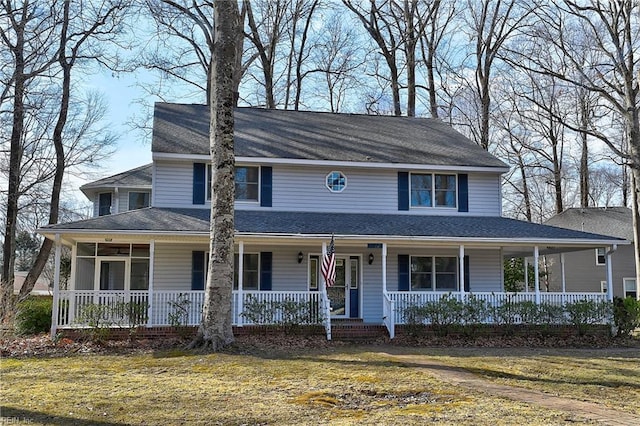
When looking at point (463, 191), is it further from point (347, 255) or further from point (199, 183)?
point (199, 183)

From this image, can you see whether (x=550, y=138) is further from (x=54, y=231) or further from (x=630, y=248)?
(x=54, y=231)

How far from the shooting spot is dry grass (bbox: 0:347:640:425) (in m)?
7.13

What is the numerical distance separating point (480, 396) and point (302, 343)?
6.96 m

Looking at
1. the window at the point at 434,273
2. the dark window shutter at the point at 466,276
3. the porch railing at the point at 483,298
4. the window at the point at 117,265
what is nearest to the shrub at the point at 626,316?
the porch railing at the point at 483,298

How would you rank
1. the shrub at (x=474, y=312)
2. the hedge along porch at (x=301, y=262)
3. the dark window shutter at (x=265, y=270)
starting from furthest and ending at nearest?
the dark window shutter at (x=265, y=270) < the shrub at (x=474, y=312) < the hedge along porch at (x=301, y=262)

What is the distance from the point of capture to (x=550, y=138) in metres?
37.4

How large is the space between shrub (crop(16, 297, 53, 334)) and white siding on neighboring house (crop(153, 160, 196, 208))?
450cm

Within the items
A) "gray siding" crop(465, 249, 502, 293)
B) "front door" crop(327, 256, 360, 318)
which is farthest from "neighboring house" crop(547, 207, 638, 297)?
"front door" crop(327, 256, 360, 318)

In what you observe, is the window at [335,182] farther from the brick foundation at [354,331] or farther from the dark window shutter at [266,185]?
the brick foundation at [354,331]

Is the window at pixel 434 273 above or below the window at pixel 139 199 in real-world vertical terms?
below

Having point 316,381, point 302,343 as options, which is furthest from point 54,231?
point 316,381

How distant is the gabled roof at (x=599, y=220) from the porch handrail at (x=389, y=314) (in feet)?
69.8

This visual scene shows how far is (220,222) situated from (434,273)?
856cm

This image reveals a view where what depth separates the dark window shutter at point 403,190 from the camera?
19.1 m
